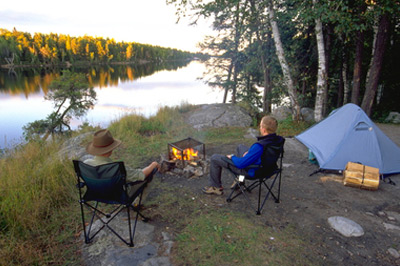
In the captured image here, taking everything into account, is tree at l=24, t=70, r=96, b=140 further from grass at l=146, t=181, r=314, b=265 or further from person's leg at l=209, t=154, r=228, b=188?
person's leg at l=209, t=154, r=228, b=188

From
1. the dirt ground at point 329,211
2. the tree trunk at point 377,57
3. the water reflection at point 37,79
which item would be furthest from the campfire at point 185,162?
the water reflection at point 37,79

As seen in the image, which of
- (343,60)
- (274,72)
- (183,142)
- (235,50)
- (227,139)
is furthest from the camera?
(235,50)

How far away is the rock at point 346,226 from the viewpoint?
2914mm

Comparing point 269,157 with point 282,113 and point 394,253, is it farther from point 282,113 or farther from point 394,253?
point 282,113

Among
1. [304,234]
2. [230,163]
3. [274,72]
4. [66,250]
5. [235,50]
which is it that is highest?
[235,50]

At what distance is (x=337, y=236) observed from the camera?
2906mm

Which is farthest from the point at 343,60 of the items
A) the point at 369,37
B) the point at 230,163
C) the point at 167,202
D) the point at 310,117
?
the point at 167,202

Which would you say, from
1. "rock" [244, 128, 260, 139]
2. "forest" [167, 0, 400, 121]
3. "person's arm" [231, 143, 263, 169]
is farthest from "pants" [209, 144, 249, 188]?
"forest" [167, 0, 400, 121]

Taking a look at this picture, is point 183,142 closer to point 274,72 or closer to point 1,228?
point 1,228

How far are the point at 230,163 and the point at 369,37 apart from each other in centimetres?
1120

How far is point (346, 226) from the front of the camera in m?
2.99

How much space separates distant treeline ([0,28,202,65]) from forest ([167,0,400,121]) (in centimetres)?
7302

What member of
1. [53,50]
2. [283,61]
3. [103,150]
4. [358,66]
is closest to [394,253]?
[103,150]

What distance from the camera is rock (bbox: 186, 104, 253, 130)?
988 centimetres
